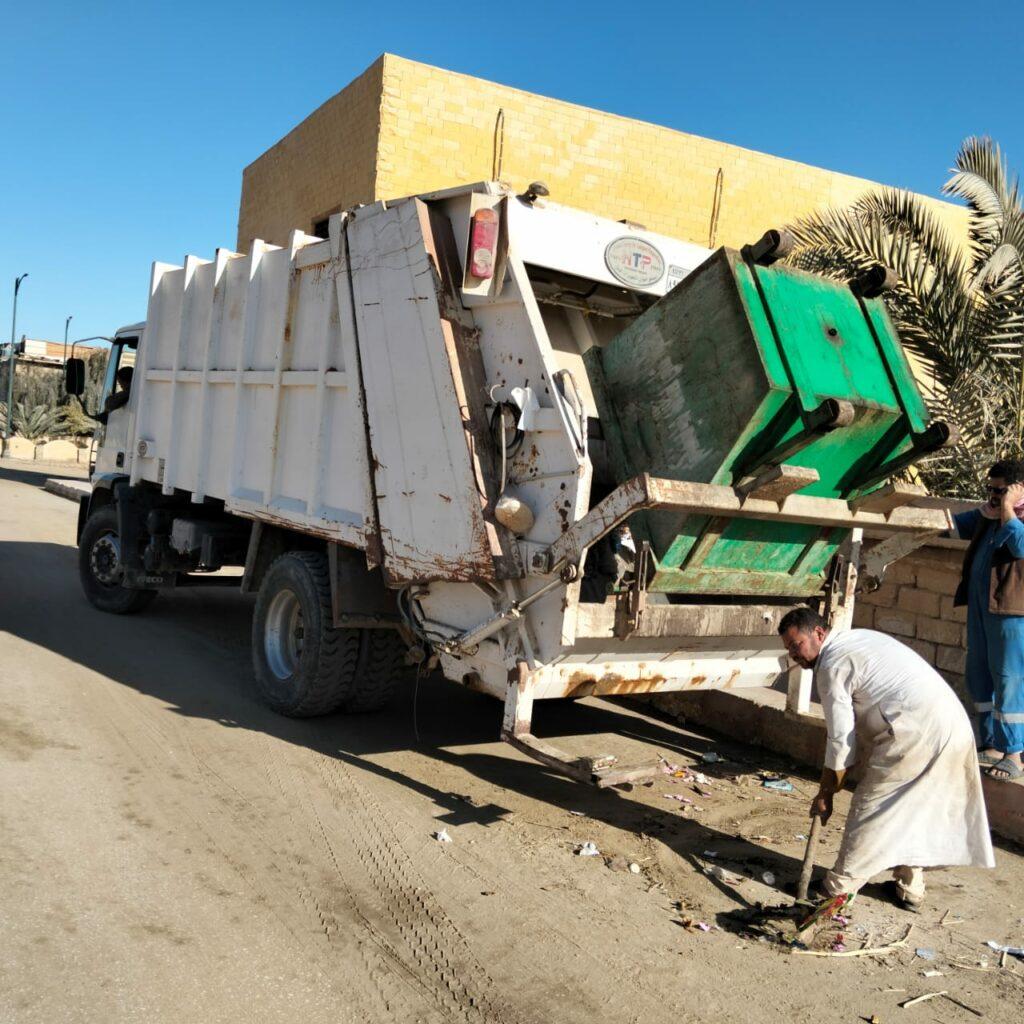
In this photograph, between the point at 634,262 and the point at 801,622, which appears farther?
the point at 634,262

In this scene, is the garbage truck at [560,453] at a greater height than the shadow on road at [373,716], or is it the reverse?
the garbage truck at [560,453]

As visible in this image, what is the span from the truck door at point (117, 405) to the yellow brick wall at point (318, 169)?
562 cm

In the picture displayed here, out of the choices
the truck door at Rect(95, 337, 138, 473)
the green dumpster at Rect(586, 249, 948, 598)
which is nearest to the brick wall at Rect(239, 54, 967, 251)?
the truck door at Rect(95, 337, 138, 473)

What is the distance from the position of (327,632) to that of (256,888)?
6.59ft

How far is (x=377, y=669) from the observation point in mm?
5754

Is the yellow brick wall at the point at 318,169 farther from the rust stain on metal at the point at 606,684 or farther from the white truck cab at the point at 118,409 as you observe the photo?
the rust stain on metal at the point at 606,684

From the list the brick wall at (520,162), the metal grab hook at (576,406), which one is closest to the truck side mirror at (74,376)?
the brick wall at (520,162)

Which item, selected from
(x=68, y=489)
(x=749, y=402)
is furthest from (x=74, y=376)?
(x=68, y=489)

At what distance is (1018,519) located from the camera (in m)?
5.26

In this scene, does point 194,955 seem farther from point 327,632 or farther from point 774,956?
point 327,632

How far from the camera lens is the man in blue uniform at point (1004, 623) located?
5.09 metres

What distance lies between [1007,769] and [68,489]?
18.8m

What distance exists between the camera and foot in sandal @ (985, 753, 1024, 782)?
497 cm

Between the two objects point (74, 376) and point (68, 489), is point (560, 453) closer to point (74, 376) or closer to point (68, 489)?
point (74, 376)
